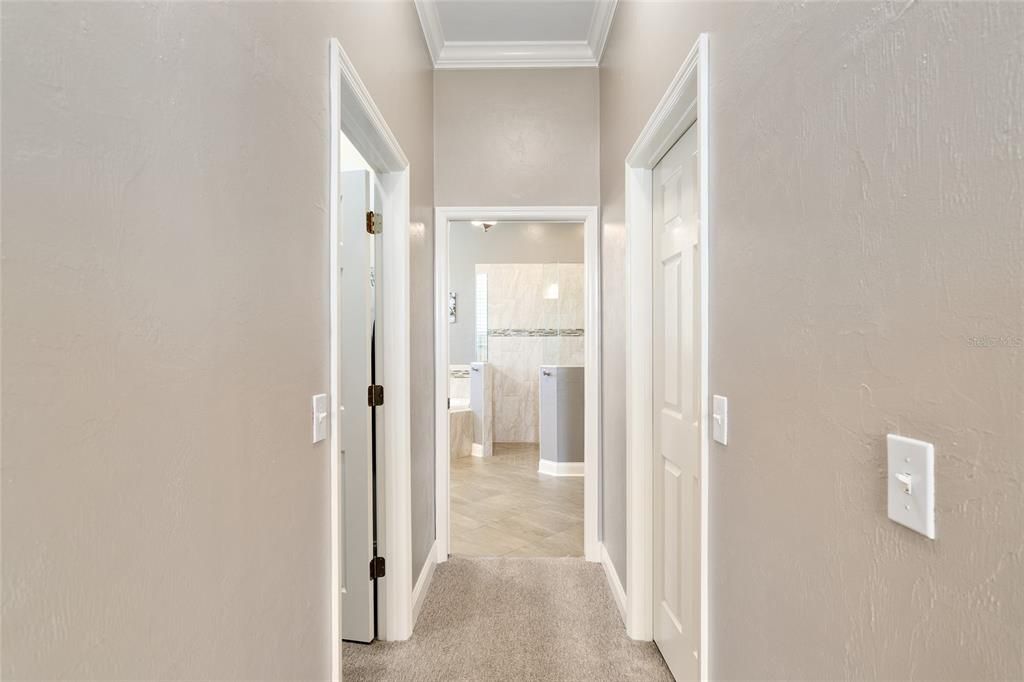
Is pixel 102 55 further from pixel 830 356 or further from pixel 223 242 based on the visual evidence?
pixel 830 356

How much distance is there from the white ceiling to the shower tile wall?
364 centimetres

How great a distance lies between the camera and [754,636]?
1.10 m

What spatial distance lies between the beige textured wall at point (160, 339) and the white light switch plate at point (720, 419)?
0.97 m

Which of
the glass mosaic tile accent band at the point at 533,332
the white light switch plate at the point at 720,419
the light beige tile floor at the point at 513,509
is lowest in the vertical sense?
the light beige tile floor at the point at 513,509

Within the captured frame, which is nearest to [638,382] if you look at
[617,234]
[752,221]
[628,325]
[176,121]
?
[628,325]

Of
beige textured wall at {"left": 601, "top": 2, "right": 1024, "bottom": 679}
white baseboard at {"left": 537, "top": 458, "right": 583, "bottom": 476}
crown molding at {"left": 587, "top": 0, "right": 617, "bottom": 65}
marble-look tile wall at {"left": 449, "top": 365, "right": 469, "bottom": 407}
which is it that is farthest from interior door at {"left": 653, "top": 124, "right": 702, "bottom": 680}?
marble-look tile wall at {"left": 449, "top": 365, "right": 469, "bottom": 407}

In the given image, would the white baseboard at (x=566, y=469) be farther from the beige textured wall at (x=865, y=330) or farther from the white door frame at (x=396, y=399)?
the beige textured wall at (x=865, y=330)

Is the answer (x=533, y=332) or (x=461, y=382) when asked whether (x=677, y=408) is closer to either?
(x=533, y=332)

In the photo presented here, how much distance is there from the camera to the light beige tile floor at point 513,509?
3.35 meters

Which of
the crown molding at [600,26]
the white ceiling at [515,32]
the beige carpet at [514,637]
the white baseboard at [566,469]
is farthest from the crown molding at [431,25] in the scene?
the white baseboard at [566,469]

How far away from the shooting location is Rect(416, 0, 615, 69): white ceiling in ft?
8.68

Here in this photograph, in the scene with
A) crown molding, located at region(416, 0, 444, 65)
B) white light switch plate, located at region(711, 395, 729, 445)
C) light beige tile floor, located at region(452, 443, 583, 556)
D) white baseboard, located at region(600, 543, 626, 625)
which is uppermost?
crown molding, located at region(416, 0, 444, 65)

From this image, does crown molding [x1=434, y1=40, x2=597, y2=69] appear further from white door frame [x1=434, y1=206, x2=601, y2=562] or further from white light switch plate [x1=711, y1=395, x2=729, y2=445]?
white light switch plate [x1=711, y1=395, x2=729, y2=445]

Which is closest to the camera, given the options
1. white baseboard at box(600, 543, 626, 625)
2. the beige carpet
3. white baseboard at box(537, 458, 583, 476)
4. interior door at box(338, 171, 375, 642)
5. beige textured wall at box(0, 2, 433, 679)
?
beige textured wall at box(0, 2, 433, 679)
